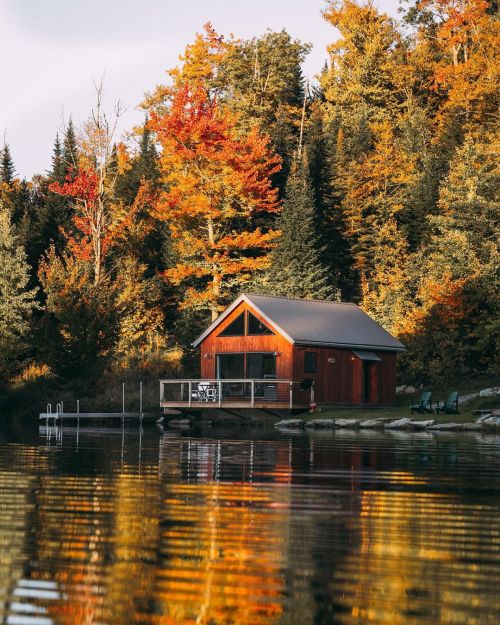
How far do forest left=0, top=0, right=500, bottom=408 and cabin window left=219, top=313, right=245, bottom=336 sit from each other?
626cm

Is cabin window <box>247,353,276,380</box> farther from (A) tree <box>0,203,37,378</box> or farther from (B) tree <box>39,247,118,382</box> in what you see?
(A) tree <box>0,203,37,378</box>

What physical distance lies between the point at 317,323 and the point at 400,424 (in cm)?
1272

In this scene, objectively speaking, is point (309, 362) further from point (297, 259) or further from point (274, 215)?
point (274, 215)

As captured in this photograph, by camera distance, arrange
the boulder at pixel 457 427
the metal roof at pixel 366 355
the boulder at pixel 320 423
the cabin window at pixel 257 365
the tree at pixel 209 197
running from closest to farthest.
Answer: the boulder at pixel 457 427
the boulder at pixel 320 423
the cabin window at pixel 257 365
the metal roof at pixel 366 355
the tree at pixel 209 197

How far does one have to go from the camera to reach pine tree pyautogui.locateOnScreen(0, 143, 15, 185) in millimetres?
94812

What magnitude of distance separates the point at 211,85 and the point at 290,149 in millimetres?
10017

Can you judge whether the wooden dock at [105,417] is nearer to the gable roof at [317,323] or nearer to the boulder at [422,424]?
the gable roof at [317,323]

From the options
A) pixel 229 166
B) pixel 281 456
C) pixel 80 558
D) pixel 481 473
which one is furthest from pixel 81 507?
pixel 229 166

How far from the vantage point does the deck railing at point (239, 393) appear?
52.8 meters

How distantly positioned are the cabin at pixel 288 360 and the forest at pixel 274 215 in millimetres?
3843

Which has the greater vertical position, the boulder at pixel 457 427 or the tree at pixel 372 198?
the tree at pixel 372 198

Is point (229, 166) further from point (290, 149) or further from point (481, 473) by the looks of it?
point (481, 473)

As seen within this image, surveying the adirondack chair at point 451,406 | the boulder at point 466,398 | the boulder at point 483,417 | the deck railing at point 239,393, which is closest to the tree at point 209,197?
the deck railing at point 239,393

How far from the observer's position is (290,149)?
87.1 meters
